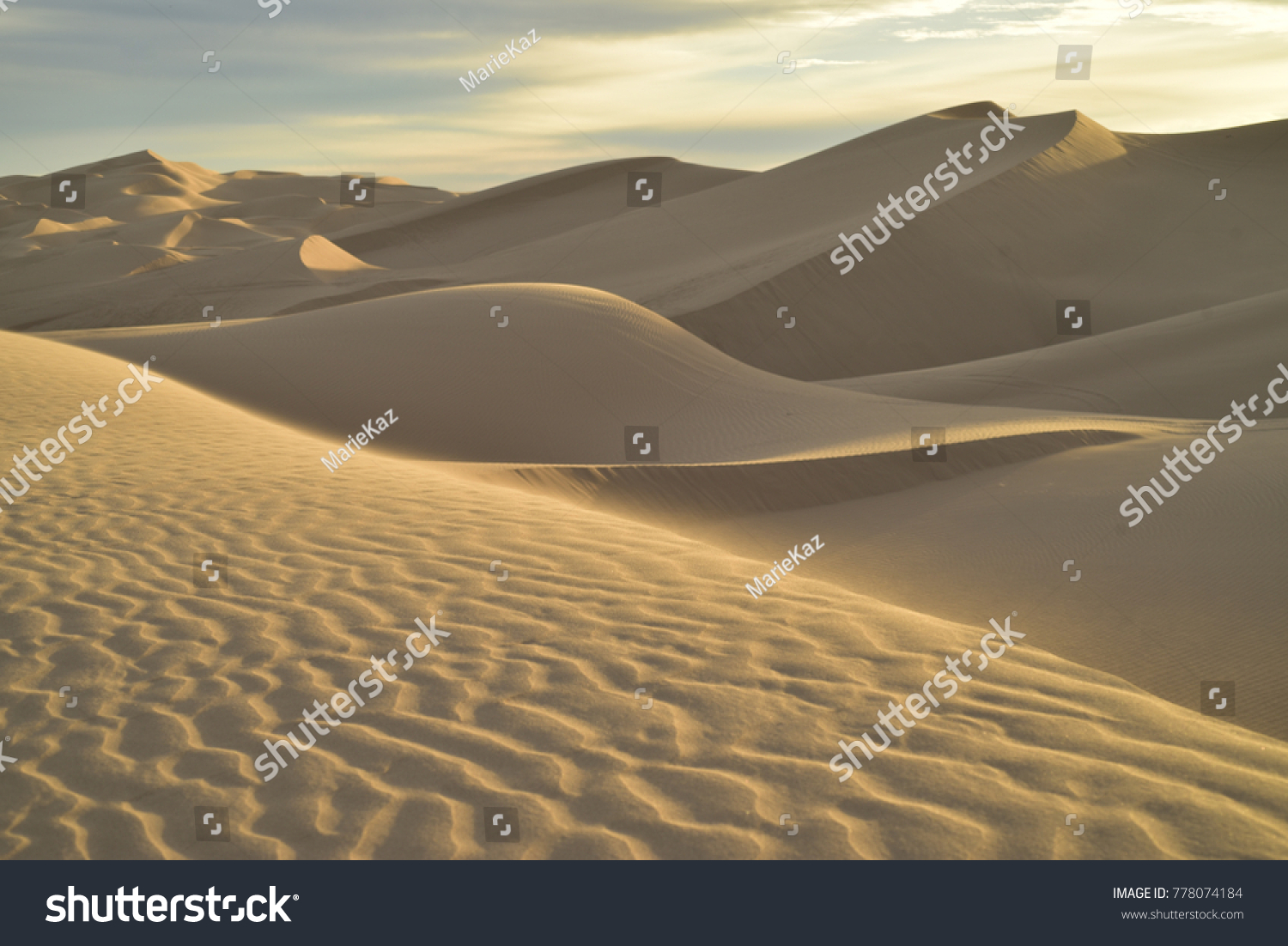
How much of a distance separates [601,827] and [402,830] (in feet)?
2.21

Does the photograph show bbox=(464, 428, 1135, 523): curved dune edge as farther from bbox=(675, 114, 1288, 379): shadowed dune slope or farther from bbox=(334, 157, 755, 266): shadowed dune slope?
bbox=(334, 157, 755, 266): shadowed dune slope

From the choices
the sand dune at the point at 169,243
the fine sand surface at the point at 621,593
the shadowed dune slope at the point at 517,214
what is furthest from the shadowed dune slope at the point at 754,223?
the fine sand surface at the point at 621,593

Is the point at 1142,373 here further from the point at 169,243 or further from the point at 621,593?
the point at 169,243

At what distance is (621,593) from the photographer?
Answer: 5234mm

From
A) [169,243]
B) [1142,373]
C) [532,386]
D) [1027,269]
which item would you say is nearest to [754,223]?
[1027,269]

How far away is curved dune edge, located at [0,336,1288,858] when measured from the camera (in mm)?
3236

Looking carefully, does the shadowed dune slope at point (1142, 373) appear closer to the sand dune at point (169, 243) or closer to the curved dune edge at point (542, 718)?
the curved dune edge at point (542, 718)

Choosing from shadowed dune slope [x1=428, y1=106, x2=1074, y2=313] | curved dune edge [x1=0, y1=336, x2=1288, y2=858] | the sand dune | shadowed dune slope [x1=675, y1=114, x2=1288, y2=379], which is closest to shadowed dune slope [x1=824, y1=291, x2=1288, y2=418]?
shadowed dune slope [x1=675, y1=114, x2=1288, y2=379]

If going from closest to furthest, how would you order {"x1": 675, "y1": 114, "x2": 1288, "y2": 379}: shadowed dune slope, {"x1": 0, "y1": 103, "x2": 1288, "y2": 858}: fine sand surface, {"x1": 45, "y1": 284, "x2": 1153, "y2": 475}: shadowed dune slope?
{"x1": 0, "y1": 103, "x2": 1288, "y2": 858}: fine sand surface
{"x1": 45, "y1": 284, "x2": 1153, "y2": 475}: shadowed dune slope
{"x1": 675, "y1": 114, "x2": 1288, "y2": 379}: shadowed dune slope

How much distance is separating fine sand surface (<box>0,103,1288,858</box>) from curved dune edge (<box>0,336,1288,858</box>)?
19 mm

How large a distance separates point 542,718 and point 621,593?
4.56 feet

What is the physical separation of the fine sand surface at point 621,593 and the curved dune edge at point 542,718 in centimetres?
2

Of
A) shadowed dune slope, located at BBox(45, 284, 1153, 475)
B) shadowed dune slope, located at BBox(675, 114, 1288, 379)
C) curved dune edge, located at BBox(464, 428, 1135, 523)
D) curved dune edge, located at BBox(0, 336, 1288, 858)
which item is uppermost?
shadowed dune slope, located at BBox(675, 114, 1288, 379)
